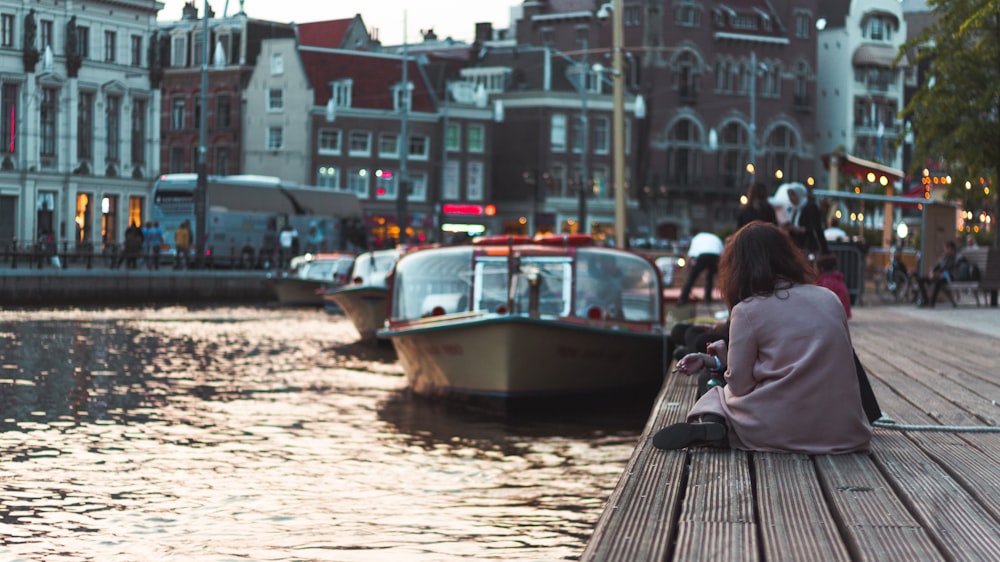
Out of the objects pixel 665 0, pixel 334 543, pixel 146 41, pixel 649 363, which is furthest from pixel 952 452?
pixel 665 0

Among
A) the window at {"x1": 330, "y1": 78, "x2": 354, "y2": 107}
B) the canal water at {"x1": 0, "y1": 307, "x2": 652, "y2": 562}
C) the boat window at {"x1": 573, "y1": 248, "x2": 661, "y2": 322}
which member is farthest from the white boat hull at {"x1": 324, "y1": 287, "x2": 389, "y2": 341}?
the window at {"x1": 330, "y1": 78, "x2": 354, "y2": 107}

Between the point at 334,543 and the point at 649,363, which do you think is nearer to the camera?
the point at 334,543

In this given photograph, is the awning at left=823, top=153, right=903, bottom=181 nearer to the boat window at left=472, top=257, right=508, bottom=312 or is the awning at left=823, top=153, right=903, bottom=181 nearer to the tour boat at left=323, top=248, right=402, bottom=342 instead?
the tour boat at left=323, top=248, right=402, bottom=342

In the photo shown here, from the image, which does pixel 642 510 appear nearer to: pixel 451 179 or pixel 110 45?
pixel 110 45

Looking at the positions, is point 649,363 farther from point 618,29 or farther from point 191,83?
point 191,83

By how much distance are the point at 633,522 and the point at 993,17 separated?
22.3 meters

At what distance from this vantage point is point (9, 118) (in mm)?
66438

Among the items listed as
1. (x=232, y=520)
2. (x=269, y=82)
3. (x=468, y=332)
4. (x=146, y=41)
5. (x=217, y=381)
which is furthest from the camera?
(x=269, y=82)

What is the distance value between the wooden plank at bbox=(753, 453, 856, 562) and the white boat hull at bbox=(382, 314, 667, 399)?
11615 mm

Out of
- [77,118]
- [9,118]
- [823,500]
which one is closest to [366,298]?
[823,500]

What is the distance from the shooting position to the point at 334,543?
1016 cm

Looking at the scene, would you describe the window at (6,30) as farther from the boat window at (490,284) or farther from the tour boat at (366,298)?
the boat window at (490,284)

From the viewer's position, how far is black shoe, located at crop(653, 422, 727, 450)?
23.5ft

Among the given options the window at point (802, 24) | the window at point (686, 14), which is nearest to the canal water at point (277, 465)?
the window at point (686, 14)
